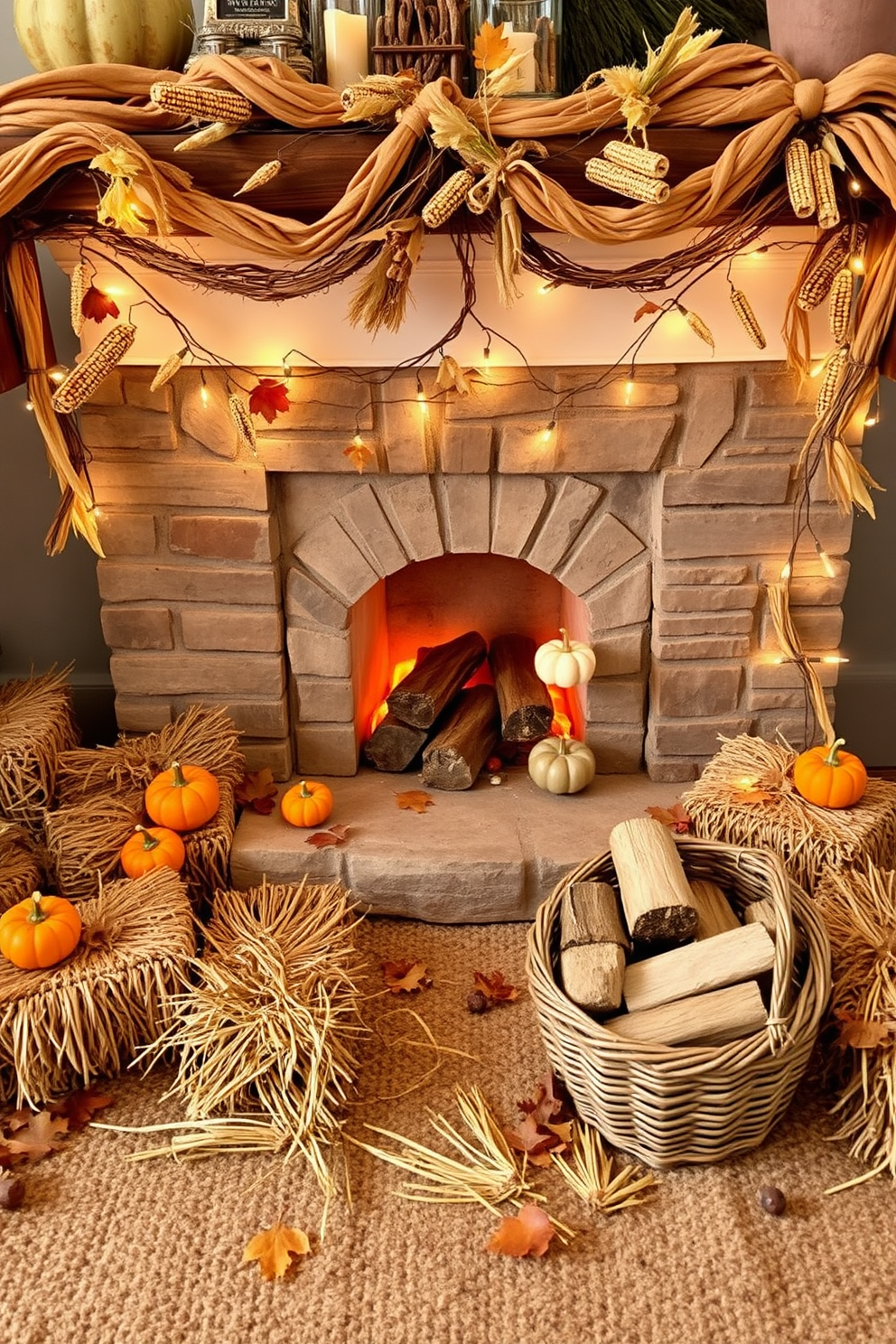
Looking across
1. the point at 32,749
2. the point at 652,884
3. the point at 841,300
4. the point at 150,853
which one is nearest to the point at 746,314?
the point at 841,300

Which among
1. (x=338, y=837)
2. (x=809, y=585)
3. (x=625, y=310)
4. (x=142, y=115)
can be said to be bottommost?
(x=338, y=837)

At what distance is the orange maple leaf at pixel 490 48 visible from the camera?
5.98 feet

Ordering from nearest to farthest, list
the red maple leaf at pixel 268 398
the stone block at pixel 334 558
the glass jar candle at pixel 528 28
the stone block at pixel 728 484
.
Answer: the glass jar candle at pixel 528 28 < the red maple leaf at pixel 268 398 < the stone block at pixel 728 484 < the stone block at pixel 334 558

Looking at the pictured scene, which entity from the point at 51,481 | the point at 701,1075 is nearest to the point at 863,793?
the point at 701,1075

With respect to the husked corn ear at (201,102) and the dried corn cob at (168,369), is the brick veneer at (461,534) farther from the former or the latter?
the husked corn ear at (201,102)

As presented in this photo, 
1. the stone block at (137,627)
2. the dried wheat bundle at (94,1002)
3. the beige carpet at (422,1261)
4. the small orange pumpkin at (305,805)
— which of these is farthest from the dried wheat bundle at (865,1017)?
the stone block at (137,627)

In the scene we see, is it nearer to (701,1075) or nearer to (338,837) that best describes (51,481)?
(338,837)

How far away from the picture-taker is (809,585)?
2510mm

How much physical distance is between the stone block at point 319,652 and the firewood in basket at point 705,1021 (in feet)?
3.69

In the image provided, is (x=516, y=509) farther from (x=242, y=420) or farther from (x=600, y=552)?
(x=242, y=420)

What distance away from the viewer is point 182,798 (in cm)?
229

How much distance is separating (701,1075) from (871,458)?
5.95 feet

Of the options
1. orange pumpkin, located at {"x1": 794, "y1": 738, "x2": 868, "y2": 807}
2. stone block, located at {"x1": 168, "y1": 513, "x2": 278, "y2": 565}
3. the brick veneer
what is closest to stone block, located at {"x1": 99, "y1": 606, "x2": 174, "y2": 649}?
the brick veneer

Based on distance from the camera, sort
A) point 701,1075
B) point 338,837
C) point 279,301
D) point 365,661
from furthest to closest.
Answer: point 365,661 < point 338,837 < point 279,301 < point 701,1075
